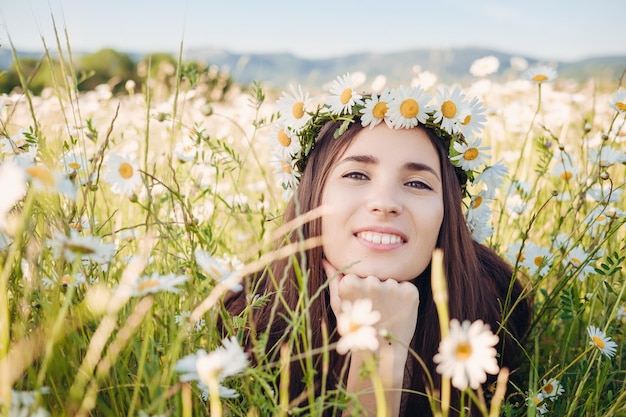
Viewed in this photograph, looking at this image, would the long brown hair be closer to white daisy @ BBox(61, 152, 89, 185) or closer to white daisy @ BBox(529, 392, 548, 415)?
white daisy @ BBox(529, 392, 548, 415)

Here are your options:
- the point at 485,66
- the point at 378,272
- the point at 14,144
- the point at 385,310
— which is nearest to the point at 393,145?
the point at 378,272

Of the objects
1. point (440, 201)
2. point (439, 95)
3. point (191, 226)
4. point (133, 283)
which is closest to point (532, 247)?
point (440, 201)

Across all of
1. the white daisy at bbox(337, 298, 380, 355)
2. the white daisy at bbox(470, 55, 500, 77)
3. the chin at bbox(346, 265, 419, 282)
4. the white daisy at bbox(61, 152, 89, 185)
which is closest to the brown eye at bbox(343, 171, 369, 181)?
the chin at bbox(346, 265, 419, 282)

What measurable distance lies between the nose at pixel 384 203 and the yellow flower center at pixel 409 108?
0.22m

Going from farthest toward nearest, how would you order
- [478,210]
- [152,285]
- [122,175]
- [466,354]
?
[478,210] < [122,175] < [152,285] < [466,354]

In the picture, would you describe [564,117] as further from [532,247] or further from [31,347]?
[31,347]

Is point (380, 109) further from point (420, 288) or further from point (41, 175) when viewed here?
point (41, 175)

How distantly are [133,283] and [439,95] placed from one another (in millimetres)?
1107

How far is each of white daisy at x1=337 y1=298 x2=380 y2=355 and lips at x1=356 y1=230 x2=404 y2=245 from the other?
0.65m

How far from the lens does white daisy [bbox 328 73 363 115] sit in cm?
166

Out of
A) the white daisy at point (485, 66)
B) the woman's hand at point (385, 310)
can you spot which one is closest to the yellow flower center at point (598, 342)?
the woman's hand at point (385, 310)

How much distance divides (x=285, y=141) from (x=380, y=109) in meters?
0.40

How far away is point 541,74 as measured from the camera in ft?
7.36

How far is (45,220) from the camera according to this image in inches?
48.6
